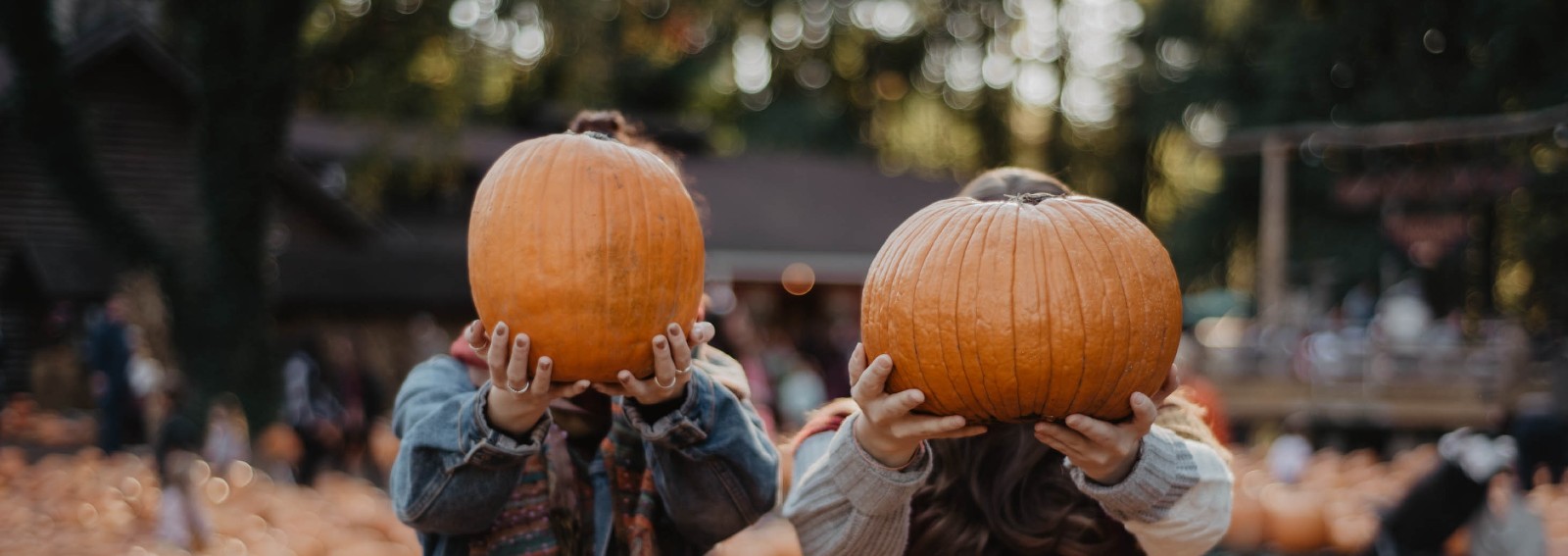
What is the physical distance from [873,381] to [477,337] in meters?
0.69

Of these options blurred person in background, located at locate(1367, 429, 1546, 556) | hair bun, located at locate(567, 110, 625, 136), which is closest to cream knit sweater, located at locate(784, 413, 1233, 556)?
hair bun, located at locate(567, 110, 625, 136)

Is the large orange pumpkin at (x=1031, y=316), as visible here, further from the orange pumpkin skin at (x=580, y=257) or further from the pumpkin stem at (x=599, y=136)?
the pumpkin stem at (x=599, y=136)

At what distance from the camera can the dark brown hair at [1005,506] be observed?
2.28 metres

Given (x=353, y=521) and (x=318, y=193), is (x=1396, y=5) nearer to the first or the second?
(x=318, y=193)

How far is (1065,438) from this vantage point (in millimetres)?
2010

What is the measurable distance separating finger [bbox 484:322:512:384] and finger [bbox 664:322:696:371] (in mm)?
282

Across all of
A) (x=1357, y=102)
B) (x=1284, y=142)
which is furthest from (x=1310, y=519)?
(x=1357, y=102)

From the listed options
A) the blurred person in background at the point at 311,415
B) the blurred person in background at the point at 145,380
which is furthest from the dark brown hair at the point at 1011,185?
the blurred person in background at the point at 311,415

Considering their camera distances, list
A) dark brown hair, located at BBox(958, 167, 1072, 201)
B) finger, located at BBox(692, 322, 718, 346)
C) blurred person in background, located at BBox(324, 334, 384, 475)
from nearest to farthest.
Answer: finger, located at BBox(692, 322, 718, 346) < dark brown hair, located at BBox(958, 167, 1072, 201) < blurred person in background, located at BBox(324, 334, 384, 475)

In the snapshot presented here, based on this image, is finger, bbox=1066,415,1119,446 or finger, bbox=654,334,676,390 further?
finger, bbox=654,334,676,390

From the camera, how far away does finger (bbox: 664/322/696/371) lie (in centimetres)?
208

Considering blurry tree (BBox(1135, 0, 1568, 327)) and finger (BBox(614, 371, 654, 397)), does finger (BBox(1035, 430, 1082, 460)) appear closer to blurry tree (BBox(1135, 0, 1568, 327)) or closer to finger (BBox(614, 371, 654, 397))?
finger (BBox(614, 371, 654, 397))

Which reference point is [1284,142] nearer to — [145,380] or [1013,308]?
[145,380]

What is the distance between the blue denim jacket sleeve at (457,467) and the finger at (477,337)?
0.24 feet
